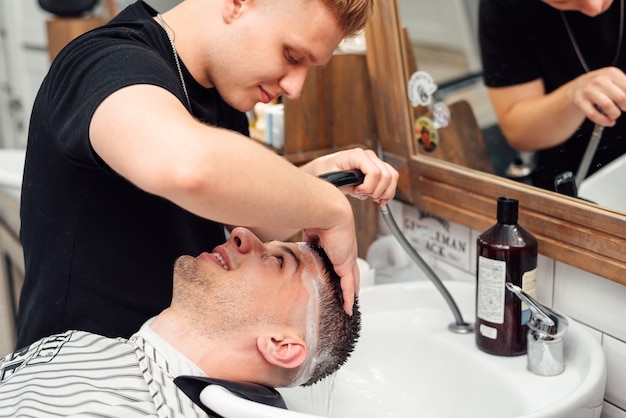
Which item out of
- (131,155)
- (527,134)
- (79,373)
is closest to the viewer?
(131,155)

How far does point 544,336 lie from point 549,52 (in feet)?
1.93

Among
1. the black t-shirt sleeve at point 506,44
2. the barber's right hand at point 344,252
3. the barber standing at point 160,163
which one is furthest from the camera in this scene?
the black t-shirt sleeve at point 506,44

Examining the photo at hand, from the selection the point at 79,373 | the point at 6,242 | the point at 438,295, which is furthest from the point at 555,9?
the point at 6,242

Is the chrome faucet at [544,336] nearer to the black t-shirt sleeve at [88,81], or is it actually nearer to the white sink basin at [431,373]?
the white sink basin at [431,373]

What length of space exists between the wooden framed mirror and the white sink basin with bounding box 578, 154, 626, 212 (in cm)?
2

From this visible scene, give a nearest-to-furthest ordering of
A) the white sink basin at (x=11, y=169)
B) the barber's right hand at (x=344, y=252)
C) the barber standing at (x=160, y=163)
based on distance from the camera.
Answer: the barber standing at (x=160, y=163), the barber's right hand at (x=344, y=252), the white sink basin at (x=11, y=169)

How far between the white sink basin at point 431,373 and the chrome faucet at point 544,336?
→ 0.02 m

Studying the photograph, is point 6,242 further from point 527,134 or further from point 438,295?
point 527,134

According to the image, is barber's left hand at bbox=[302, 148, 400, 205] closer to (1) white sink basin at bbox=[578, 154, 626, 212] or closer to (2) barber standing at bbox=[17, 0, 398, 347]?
(2) barber standing at bbox=[17, 0, 398, 347]

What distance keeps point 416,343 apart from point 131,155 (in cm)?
92

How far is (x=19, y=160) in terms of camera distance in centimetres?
254

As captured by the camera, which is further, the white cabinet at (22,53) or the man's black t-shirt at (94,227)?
the white cabinet at (22,53)

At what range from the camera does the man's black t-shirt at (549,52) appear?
136 cm

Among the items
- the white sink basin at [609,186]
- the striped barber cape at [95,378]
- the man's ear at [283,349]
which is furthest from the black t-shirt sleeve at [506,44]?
the striped barber cape at [95,378]
